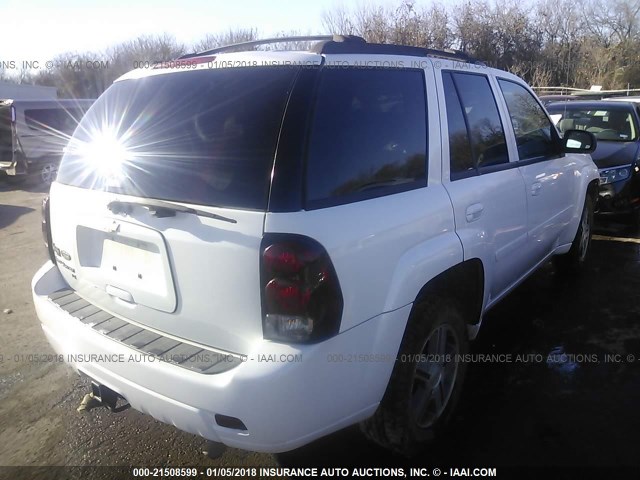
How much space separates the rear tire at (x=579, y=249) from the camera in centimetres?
506

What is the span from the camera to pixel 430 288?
2.47 meters

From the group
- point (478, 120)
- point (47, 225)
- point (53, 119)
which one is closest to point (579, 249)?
point (478, 120)

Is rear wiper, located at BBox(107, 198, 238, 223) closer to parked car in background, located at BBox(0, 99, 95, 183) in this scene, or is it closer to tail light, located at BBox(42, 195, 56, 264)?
tail light, located at BBox(42, 195, 56, 264)

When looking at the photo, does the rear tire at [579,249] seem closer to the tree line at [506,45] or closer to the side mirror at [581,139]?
the side mirror at [581,139]

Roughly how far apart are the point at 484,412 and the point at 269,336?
5.58 ft

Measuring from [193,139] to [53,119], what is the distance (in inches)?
466

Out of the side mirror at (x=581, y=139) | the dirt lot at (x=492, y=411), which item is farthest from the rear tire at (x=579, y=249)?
the side mirror at (x=581, y=139)

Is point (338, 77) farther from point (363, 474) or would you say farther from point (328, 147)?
point (363, 474)

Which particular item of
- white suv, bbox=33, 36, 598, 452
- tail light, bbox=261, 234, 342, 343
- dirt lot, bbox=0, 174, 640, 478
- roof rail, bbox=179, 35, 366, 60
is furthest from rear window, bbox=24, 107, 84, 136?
tail light, bbox=261, 234, 342, 343

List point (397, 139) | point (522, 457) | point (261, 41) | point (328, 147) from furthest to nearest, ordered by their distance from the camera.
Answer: point (261, 41), point (522, 457), point (397, 139), point (328, 147)

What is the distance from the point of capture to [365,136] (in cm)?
224

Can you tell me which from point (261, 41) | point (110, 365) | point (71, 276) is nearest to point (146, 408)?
point (110, 365)

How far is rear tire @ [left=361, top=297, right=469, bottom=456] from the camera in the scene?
235 centimetres

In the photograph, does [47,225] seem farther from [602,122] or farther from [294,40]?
[602,122]
